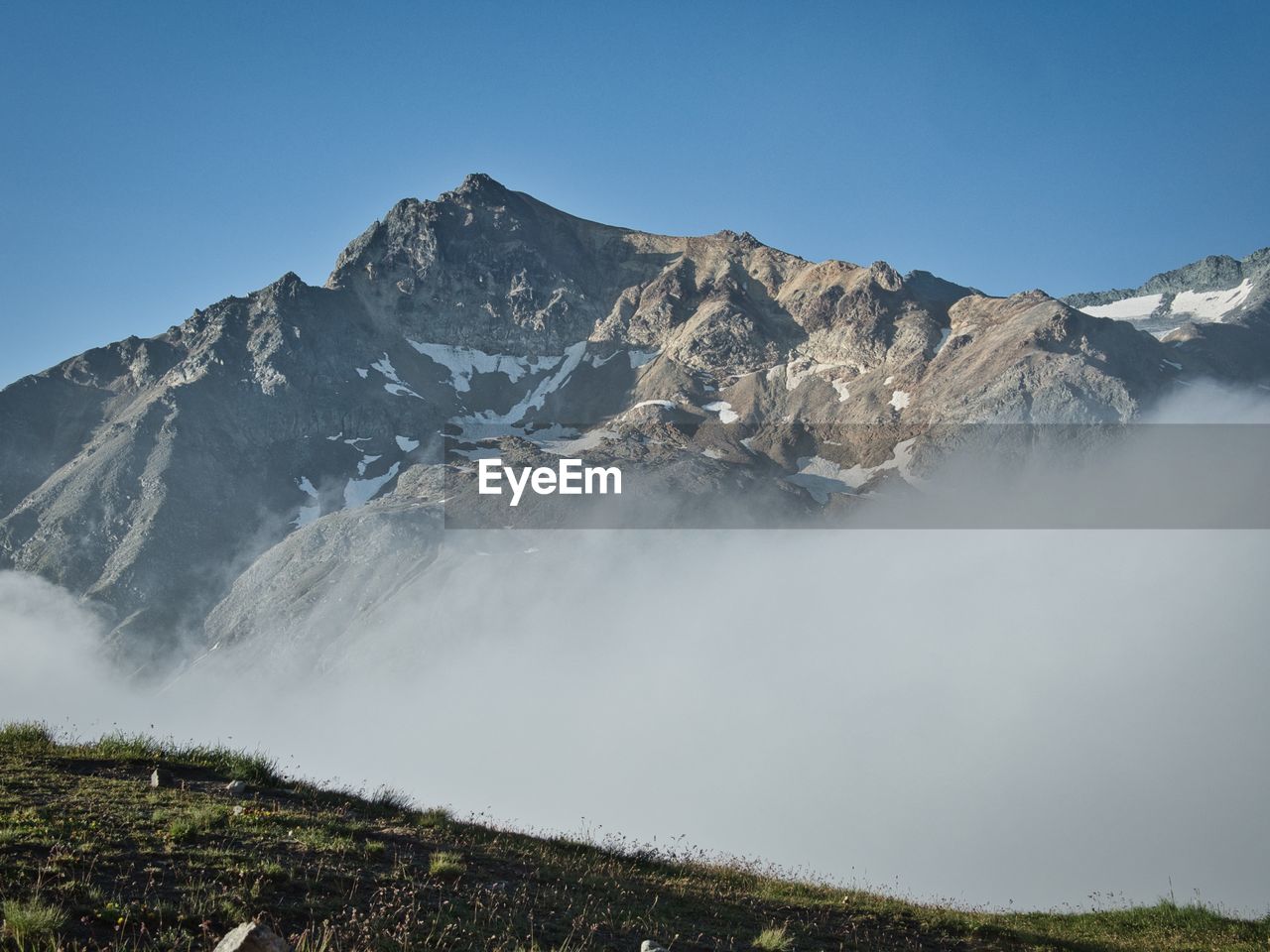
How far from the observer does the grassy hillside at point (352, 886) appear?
9180 millimetres

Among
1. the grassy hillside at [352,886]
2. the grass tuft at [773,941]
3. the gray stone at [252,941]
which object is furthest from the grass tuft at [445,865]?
the gray stone at [252,941]

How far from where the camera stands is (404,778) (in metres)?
140

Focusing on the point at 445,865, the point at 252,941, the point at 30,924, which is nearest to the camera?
the point at 252,941

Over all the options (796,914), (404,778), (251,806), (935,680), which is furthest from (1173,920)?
(935,680)

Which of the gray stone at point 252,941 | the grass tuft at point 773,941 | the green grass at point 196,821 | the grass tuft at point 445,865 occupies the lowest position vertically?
the grass tuft at point 773,941

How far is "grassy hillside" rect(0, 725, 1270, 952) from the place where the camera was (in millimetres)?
9180

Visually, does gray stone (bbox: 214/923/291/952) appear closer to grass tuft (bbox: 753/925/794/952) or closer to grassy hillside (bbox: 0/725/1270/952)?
grassy hillside (bbox: 0/725/1270/952)

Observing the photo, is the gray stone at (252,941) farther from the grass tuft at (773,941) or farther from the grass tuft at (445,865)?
the grass tuft at (773,941)

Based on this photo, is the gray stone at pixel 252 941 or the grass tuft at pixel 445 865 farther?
the grass tuft at pixel 445 865

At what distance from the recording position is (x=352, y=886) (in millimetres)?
A: 11211

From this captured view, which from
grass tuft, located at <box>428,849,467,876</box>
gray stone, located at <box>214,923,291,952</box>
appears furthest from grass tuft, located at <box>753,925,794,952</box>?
gray stone, located at <box>214,923,291,952</box>

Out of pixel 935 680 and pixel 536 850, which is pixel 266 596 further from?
pixel 536 850

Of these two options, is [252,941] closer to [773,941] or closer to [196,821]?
[196,821]

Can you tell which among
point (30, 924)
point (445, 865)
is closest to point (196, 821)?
point (445, 865)
